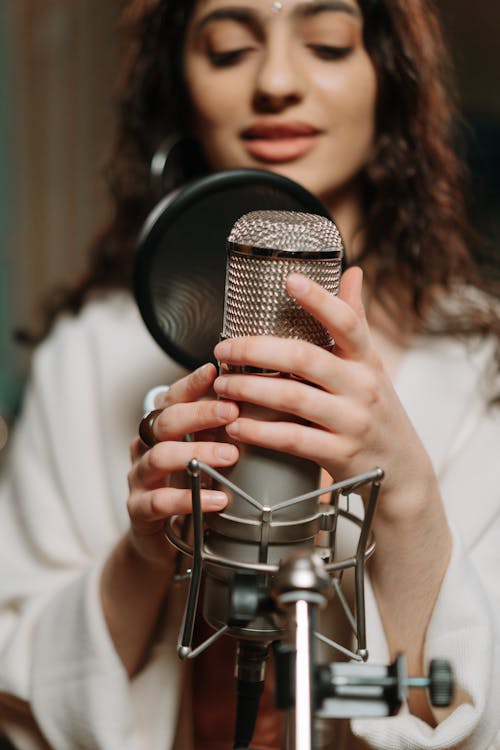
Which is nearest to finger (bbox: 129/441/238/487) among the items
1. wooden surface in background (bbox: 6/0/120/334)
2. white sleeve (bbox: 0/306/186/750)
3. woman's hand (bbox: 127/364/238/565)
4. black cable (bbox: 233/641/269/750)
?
woman's hand (bbox: 127/364/238/565)

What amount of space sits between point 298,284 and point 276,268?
0.02 m

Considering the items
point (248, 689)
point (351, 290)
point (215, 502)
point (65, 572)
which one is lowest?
point (65, 572)

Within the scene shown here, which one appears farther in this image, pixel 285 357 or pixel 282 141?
pixel 282 141

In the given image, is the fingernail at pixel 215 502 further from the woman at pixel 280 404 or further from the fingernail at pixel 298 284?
the fingernail at pixel 298 284

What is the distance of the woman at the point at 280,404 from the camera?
1.68 ft

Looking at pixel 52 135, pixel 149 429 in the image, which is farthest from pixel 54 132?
pixel 149 429

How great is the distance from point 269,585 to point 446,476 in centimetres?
36

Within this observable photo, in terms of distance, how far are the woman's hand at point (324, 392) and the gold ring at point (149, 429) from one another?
0.08 metres

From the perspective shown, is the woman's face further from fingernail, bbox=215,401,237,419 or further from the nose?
fingernail, bbox=215,401,237,419

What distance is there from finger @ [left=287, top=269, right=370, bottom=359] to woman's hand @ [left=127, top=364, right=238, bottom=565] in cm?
7

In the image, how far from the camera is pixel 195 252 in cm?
68

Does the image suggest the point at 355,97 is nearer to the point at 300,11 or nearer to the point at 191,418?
the point at 300,11

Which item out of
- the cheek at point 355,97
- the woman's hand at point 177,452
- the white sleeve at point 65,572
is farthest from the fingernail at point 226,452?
the cheek at point 355,97

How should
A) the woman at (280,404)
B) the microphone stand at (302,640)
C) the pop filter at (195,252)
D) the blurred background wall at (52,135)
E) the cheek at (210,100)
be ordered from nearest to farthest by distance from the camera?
1. the microphone stand at (302,640)
2. the woman at (280,404)
3. the pop filter at (195,252)
4. the cheek at (210,100)
5. the blurred background wall at (52,135)
